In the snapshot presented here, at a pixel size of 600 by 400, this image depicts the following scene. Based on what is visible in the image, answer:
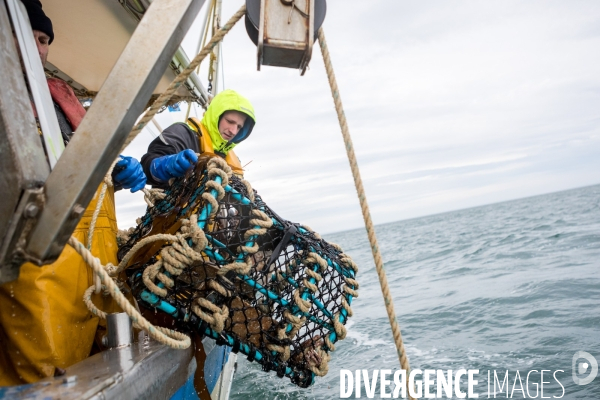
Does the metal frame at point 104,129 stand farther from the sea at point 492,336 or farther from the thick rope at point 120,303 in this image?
the sea at point 492,336

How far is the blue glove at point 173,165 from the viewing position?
7.55 feet

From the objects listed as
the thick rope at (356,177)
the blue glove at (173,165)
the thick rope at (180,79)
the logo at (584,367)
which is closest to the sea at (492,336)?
the logo at (584,367)

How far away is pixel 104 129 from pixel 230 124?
276 centimetres

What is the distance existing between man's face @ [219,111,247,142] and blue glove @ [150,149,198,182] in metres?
1.11

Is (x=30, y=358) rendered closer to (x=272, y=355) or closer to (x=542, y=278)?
(x=272, y=355)

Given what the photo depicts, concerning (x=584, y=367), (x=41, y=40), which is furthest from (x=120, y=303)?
(x=584, y=367)

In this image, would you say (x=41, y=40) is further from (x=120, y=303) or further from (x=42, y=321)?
(x=120, y=303)

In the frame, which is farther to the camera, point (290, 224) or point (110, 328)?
point (290, 224)

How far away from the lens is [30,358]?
4.88 ft

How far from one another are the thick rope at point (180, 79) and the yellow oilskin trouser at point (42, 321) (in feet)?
2.32

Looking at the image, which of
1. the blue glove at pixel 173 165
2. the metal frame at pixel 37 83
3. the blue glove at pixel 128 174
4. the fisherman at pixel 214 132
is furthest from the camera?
the fisherman at pixel 214 132

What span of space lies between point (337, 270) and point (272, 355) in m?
0.56

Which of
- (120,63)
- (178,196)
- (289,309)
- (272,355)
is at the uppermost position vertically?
(120,63)

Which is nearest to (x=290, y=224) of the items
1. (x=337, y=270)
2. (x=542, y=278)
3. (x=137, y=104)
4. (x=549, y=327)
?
(x=337, y=270)
